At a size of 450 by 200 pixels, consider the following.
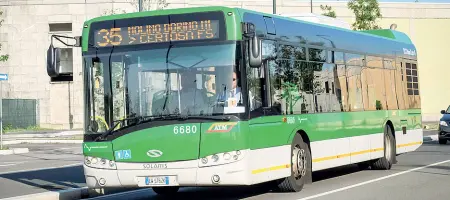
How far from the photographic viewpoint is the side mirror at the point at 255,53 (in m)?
12.7

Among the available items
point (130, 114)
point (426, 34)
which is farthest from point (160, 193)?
point (426, 34)

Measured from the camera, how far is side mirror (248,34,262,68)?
1266cm

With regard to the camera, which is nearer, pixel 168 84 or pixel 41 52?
pixel 168 84

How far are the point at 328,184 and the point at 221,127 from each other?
474 cm

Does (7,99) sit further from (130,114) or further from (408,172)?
(130,114)

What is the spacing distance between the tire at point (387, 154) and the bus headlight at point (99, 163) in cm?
858

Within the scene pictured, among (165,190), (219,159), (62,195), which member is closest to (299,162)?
(165,190)

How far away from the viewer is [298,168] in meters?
15.3

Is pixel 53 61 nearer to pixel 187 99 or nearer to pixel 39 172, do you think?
pixel 187 99

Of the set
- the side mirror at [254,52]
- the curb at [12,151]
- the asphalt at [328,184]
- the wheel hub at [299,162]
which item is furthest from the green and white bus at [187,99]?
the curb at [12,151]

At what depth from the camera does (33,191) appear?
650 inches

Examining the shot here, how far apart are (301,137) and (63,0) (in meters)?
47.7

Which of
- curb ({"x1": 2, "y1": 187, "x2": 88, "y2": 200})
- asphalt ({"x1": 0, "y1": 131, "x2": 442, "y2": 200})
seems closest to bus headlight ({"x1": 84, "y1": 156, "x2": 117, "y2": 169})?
curb ({"x1": 2, "y1": 187, "x2": 88, "y2": 200})

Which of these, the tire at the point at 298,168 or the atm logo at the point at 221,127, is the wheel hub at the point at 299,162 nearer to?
the tire at the point at 298,168
